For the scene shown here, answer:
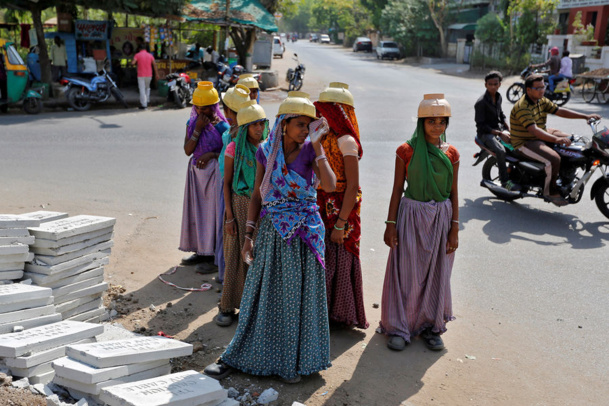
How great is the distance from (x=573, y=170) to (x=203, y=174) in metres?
4.70

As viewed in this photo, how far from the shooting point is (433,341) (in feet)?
13.7

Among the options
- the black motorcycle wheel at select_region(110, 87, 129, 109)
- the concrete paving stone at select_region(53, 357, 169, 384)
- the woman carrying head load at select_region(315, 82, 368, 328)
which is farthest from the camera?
the black motorcycle wheel at select_region(110, 87, 129, 109)

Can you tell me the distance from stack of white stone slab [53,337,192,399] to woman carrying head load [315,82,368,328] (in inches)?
51.0

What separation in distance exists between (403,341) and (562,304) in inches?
68.1

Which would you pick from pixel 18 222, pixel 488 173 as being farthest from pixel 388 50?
pixel 18 222

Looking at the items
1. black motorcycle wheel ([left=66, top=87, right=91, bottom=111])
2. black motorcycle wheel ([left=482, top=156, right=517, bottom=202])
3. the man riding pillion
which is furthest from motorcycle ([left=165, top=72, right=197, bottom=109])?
the man riding pillion

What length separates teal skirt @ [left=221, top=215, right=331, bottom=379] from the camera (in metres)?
3.51

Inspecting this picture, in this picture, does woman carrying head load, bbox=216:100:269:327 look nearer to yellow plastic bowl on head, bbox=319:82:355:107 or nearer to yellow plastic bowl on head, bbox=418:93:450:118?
yellow plastic bowl on head, bbox=319:82:355:107

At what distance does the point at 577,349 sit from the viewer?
4266mm

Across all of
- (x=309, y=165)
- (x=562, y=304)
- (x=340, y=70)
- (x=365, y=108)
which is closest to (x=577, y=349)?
(x=562, y=304)

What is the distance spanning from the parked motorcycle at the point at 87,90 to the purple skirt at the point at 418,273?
1331cm

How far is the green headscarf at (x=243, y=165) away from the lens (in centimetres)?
418

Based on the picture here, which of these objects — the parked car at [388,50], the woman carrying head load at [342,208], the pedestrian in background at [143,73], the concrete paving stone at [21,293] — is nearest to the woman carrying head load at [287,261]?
the woman carrying head load at [342,208]

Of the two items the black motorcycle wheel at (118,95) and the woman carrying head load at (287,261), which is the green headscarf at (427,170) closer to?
the woman carrying head load at (287,261)
